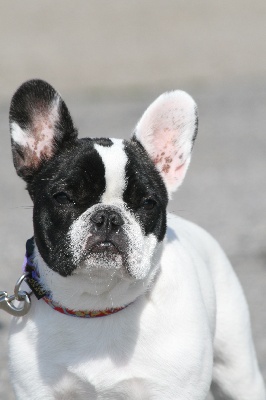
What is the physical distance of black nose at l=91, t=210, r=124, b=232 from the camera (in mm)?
4027

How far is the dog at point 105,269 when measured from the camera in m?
4.11

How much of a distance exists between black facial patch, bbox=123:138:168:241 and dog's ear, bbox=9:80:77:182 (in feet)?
1.03

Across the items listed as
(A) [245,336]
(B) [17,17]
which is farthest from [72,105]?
(A) [245,336]

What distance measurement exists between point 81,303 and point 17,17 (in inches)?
756

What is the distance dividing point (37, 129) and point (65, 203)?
1.65 feet

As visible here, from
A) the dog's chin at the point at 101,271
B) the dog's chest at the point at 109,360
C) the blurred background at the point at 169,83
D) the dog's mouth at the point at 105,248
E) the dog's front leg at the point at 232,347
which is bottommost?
the blurred background at the point at 169,83

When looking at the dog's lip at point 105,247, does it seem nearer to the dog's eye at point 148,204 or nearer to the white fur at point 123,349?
the white fur at point 123,349

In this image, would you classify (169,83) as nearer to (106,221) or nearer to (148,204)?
(148,204)

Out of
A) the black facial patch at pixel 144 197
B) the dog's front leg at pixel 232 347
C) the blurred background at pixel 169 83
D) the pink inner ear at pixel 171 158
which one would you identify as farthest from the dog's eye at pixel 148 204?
the blurred background at pixel 169 83

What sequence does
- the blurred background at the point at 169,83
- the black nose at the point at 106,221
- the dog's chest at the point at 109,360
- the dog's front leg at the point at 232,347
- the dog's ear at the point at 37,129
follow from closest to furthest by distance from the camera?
the black nose at the point at 106,221, the dog's chest at the point at 109,360, the dog's ear at the point at 37,129, the dog's front leg at the point at 232,347, the blurred background at the point at 169,83

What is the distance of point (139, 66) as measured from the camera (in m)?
18.2

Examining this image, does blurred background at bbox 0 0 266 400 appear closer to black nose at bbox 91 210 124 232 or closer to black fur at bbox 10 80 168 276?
black fur at bbox 10 80 168 276

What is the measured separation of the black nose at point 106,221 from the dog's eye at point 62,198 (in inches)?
6.3

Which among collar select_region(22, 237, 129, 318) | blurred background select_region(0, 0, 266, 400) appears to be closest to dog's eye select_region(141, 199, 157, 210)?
collar select_region(22, 237, 129, 318)
